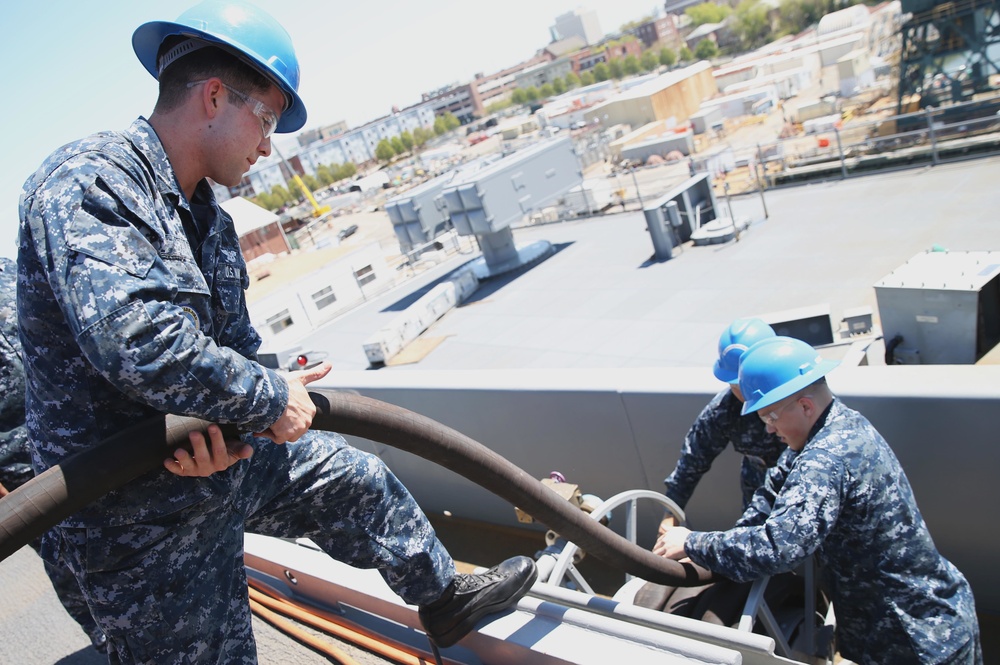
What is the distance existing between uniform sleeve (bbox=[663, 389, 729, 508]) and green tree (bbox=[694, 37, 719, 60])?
10310 cm

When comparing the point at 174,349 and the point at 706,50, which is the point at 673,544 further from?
the point at 706,50

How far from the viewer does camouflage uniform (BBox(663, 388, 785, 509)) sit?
10.1ft

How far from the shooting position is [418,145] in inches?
4220

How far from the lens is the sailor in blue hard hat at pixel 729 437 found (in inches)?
121

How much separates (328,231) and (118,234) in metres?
66.6

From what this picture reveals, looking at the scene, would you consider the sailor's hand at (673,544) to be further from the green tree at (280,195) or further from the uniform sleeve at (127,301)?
the green tree at (280,195)

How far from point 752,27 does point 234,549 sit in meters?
107

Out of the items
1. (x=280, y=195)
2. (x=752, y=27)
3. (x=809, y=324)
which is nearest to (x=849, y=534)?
(x=809, y=324)

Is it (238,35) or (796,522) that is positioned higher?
(238,35)

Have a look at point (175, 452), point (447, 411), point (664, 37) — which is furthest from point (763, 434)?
point (664, 37)

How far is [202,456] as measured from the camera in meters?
1.70

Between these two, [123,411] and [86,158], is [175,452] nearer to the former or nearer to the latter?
[123,411]

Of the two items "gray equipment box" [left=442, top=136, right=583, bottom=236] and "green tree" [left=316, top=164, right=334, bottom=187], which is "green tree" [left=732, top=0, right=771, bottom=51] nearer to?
A: "green tree" [left=316, top=164, right=334, bottom=187]

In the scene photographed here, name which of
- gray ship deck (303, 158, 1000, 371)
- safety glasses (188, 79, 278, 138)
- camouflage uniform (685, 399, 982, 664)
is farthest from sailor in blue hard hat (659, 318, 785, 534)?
gray ship deck (303, 158, 1000, 371)
